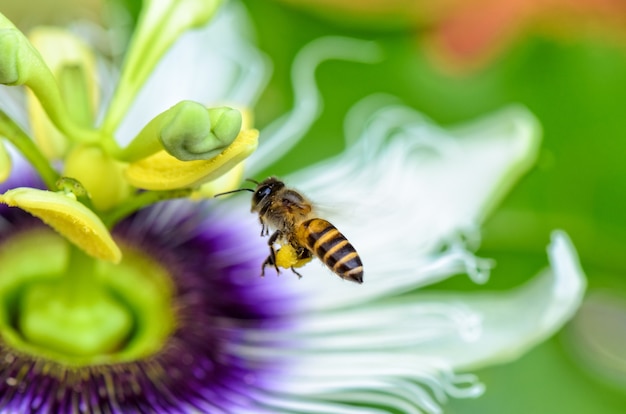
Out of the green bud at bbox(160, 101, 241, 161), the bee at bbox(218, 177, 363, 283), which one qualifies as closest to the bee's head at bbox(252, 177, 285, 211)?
the bee at bbox(218, 177, 363, 283)

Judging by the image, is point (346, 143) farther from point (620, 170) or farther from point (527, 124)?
point (620, 170)

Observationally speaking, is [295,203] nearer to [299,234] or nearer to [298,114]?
[299,234]

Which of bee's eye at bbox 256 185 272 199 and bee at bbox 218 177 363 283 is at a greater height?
bee's eye at bbox 256 185 272 199

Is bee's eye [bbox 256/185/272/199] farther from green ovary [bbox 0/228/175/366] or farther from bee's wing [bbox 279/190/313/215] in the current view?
green ovary [bbox 0/228/175/366]

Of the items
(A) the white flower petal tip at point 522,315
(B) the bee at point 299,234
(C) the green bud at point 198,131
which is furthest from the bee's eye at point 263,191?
(A) the white flower petal tip at point 522,315

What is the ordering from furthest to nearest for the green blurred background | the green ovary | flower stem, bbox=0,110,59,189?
the green blurred background, the green ovary, flower stem, bbox=0,110,59,189

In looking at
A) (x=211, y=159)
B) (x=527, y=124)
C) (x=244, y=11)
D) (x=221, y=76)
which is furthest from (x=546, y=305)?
(x=244, y=11)

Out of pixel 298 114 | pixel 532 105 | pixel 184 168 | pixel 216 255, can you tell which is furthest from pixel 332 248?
pixel 532 105
